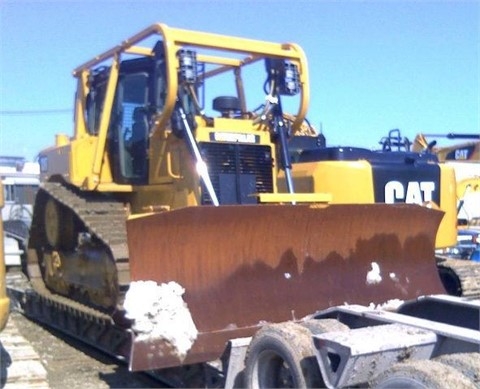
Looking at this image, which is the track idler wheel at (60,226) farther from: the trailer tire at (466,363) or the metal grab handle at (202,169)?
the trailer tire at (466,363)

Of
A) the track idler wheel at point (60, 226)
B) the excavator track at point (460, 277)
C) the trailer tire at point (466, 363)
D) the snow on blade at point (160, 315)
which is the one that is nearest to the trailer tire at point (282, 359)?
the snow on blade at point (160, 315)

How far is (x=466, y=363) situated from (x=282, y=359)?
119 centimetres

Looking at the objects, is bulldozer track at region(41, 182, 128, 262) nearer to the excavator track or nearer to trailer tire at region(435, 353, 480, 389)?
trailer tire at region(435, 353, 480, 389)

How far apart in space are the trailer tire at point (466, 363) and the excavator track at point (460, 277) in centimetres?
331

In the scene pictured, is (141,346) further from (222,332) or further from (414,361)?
(414,361)

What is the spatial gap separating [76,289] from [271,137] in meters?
2.42

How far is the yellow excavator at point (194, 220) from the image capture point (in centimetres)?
502

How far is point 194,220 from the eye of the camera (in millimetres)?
5062

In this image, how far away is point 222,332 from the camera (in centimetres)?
502

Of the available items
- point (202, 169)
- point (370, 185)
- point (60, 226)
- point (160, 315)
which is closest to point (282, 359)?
point (160, 315)

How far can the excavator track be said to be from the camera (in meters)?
6.63

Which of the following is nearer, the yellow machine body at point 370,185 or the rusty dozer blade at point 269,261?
the rusty dozer blade at point 269,261

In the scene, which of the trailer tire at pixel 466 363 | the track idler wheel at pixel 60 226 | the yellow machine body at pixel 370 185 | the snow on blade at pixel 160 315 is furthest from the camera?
the track idler wheel at pixel 60 226

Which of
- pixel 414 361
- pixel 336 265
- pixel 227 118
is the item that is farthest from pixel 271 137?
pixel 414 361
